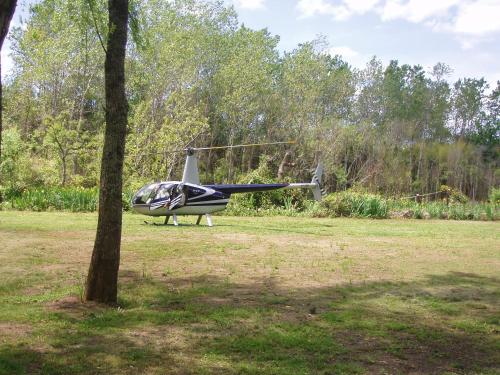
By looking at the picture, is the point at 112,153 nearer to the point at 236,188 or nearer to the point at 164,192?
the point at 164,192

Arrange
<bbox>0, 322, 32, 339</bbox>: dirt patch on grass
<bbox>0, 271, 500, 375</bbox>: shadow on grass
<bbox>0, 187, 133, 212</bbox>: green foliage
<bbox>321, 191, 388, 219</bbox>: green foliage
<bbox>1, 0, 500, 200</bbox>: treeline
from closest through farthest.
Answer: <bbox>0, 271, 500, 375</bbox>: shadow on grass, <bbox>0, 322, 32, 339</bbox>: dirt patch on grass, <bbox>0, 187, 133, 212</bbox>: green foliage, <bbox>321, 191, 388, 219</bbox>: green foliage, <bbox>1, 0, 500, 200</bbox>: treeline

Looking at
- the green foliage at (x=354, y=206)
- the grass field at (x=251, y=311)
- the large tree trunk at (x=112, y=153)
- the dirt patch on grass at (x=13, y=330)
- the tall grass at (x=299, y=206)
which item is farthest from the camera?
the green foliage at (x=354, y=206)

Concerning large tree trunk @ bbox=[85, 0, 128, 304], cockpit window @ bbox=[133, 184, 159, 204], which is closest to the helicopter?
cockpit window @ bbox=[133, 184, 159, 204]

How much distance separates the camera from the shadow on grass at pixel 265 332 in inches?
169

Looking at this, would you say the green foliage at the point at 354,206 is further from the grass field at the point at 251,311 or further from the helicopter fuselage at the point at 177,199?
Result: the grass field at the point at 251,311

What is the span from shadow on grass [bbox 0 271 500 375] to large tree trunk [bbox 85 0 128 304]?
549 millimetres

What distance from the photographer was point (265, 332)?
5.21 meters

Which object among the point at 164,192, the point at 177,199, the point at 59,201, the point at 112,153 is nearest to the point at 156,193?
the point at 164,192

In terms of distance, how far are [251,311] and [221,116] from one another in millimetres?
32801

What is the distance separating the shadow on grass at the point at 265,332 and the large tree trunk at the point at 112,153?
55cm

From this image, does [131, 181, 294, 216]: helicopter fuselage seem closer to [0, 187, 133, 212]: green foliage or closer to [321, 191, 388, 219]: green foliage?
[0, 187, 133, 212]: green foliage

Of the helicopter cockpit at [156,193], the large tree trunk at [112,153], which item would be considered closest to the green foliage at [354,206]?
the helicopter cockpit at [156,193]

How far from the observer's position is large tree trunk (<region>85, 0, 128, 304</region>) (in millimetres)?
5832

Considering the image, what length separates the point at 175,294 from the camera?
6.73 metres
